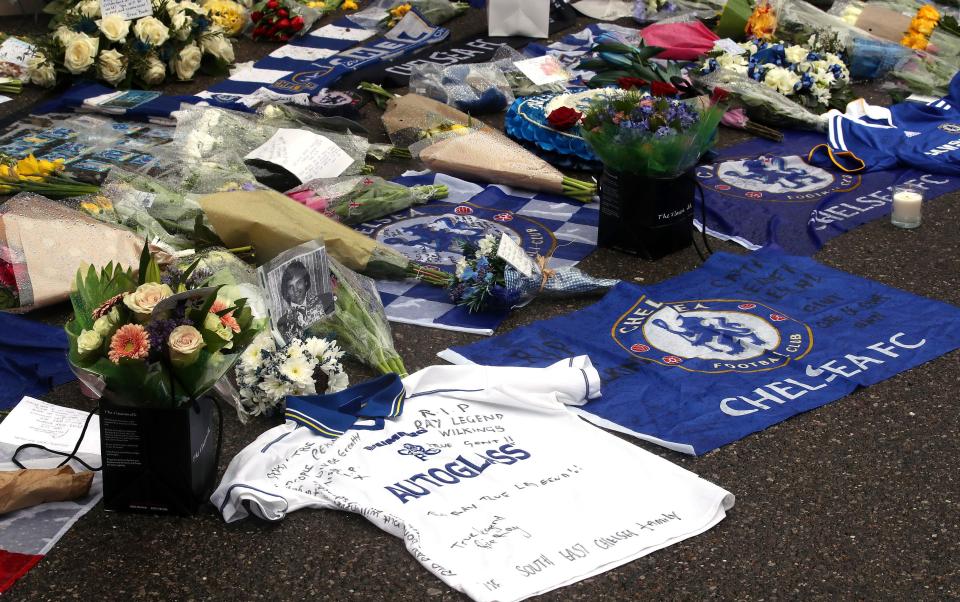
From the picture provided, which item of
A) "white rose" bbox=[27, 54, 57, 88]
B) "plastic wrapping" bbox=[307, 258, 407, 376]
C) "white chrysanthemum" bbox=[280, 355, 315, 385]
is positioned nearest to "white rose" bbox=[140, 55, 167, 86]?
"white rose" bbox=[27, 54, 57, 88]

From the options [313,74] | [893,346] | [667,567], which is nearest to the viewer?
[667,567]

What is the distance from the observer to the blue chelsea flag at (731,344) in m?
3.14

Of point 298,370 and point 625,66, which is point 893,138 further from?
point 298,370

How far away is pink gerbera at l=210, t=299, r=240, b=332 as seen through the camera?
101 inches

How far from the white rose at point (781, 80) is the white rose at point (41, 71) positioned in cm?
363

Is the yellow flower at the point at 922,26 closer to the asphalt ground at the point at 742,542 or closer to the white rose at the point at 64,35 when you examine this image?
the asphalt ground at the point at 742,542

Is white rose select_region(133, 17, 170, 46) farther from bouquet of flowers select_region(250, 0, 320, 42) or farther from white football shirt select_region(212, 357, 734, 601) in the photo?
white football shirt select_region(212, 357, 734, 601)

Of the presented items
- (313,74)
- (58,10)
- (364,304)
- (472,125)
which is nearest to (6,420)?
(364,304)

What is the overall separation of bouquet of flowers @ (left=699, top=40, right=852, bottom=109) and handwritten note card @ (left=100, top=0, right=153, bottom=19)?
288cm

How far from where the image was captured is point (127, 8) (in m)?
5.82

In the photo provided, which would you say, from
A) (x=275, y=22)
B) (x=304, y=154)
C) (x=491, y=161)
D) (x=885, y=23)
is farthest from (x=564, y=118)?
(x=885, y=23)

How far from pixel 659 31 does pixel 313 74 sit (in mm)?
1928

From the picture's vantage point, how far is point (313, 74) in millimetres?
6055

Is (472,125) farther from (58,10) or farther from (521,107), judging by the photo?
(58,10)
